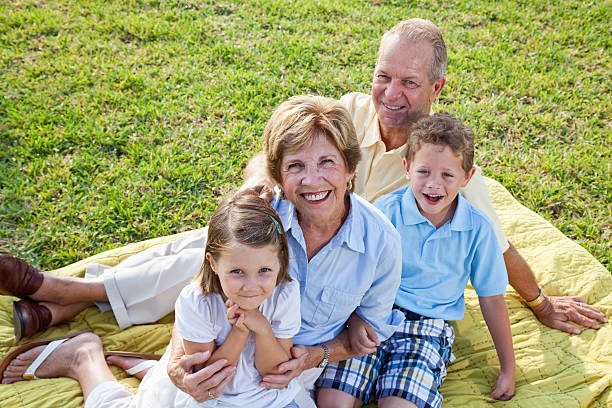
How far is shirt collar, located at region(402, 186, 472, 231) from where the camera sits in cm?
295

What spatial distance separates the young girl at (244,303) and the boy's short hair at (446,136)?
3.37 ft

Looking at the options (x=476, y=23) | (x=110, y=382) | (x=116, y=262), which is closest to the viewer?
(x=110, y=382)

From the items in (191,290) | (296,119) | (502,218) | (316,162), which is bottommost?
(502,218)

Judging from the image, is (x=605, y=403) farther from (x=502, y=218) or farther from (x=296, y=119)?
(x=296, y=119)

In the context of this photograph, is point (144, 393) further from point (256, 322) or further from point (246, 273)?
point (246, 273)

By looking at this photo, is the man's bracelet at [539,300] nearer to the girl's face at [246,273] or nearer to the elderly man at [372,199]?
the elderly man at [372,199]

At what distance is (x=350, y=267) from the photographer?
2.65 meters

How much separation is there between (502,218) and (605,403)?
1.70 meters

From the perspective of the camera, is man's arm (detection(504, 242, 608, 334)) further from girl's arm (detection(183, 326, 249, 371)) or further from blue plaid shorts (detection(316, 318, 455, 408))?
girl's arm (detection(183, 326, 249, 371))

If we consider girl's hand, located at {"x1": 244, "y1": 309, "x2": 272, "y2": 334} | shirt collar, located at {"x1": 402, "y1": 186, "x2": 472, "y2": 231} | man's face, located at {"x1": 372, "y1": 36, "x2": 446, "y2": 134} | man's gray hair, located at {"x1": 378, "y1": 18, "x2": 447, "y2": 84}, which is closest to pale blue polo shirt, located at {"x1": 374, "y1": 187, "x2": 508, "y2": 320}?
shirt collar, located at {"x1": 402, "y1": 186, "x2": 472, "y2": 231}

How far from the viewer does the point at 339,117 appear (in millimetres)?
2453

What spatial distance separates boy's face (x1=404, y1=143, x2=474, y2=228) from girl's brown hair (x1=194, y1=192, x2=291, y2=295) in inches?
36.5

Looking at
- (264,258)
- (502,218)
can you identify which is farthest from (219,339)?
(502,218)

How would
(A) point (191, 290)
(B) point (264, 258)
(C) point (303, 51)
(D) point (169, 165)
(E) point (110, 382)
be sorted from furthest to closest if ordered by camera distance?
(C) point (303, 51)
(D) point (169, 165)
(E) point (110, 382)
(A) point (191, 290)
(B) point (264, 258)
